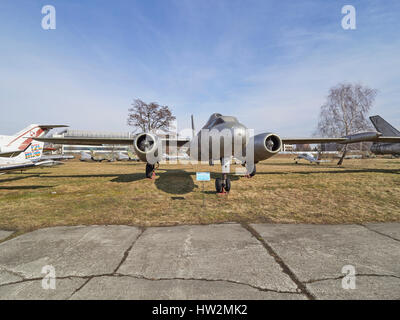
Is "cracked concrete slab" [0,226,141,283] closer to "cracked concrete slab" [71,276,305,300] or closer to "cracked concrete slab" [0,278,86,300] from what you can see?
"cracked concrete slab" [0,278,86,300]

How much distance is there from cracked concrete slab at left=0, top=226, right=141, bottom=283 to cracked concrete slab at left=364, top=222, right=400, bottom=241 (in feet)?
21.2

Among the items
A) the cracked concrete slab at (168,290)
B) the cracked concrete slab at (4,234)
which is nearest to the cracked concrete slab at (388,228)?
the cracked concrete slab at (168,290)

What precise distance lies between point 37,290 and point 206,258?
8.57ft

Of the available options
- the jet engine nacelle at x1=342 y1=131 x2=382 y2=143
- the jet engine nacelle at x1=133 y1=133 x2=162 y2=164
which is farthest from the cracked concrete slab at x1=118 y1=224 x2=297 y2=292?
the jet engine nacelle at x1=342 y1=131 x2=382 y2=143

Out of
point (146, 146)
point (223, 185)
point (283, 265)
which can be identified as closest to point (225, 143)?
point (223, 185)

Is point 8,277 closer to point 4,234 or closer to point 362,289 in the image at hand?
point 4,234

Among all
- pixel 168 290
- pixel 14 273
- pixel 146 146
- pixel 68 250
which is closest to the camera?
pixel 168 290

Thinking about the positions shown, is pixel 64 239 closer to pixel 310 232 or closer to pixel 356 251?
pixel 310 232

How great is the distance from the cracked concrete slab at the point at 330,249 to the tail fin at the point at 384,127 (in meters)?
21.0

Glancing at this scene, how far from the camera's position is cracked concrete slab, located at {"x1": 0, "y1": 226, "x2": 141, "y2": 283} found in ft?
10.0

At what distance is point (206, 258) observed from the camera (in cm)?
337

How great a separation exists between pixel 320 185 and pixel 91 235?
35.5 ft

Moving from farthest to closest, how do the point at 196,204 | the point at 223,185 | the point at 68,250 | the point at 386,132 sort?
the point at 386,132, the point at 223,185, the point at 196,204, the point at 68,250
